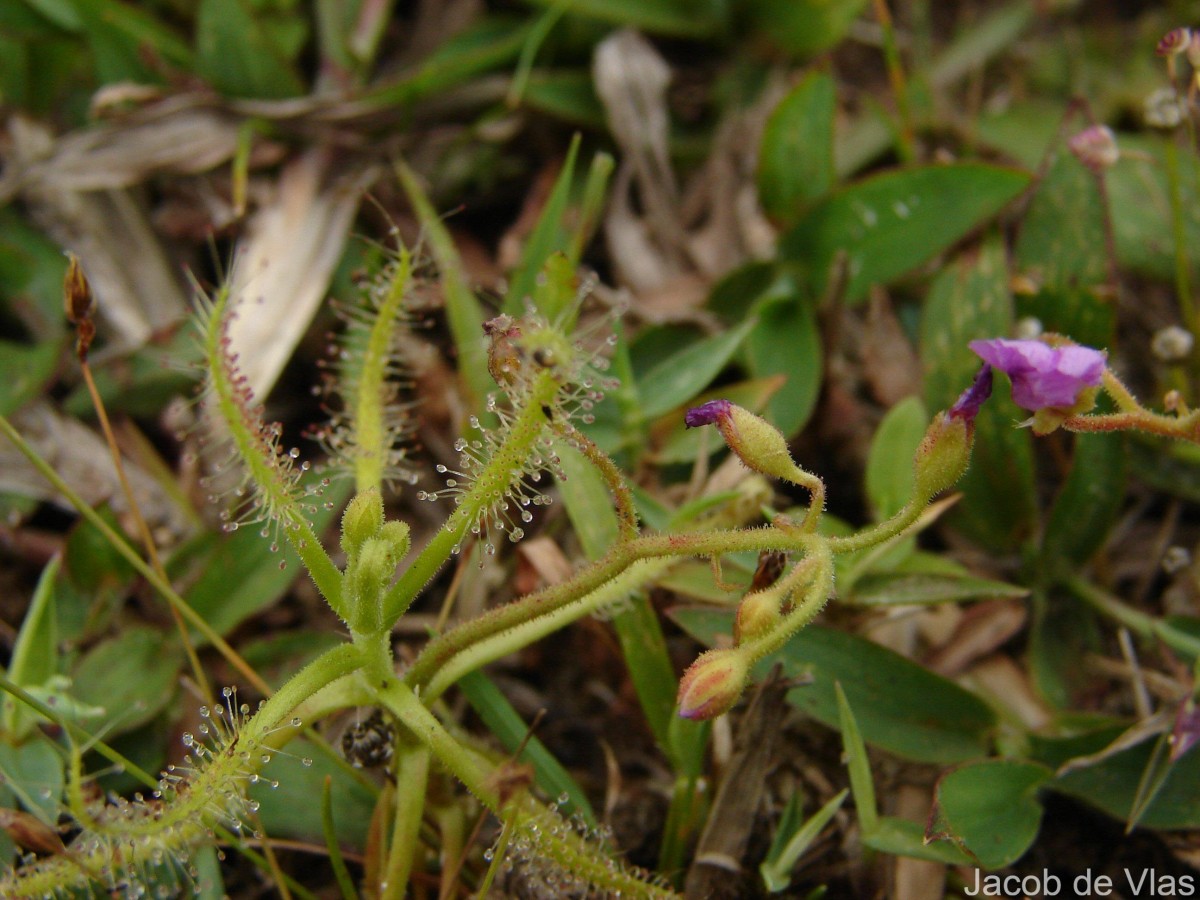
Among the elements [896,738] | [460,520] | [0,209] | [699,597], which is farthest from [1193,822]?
[0,209]

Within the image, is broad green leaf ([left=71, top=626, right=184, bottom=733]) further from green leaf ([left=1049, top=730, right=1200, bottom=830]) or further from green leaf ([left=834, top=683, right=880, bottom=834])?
green leaf ([left=1049, top=730, right=1200, bottom=830])

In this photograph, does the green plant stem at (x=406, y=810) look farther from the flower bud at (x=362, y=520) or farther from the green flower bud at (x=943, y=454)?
the green flower bud at (x=943, y=454)

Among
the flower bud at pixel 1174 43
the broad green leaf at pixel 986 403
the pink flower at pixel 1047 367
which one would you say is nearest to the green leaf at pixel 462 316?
the broad green leaf at pixel 986 403

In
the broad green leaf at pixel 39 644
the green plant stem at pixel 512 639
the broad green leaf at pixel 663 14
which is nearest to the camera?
the green plant stem at pixel 512 639

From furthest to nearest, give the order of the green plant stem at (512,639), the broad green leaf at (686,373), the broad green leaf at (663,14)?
the broad green leaf at (663,14) < the broad green leaf at (686,373) < the green plant stem at (512,639)

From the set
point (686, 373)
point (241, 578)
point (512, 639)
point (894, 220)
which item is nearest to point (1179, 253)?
→ point (894, 220)

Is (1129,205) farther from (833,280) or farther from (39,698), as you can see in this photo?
(39,698)

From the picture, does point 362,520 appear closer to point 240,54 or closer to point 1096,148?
point 240,54
